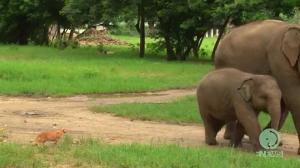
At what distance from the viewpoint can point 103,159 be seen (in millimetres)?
8328

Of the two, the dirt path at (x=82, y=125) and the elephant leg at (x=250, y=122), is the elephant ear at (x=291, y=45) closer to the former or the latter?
the elephant leg at (x=250, y=122)

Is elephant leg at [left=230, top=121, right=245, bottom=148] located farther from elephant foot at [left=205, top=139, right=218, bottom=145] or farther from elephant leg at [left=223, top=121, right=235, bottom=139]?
elephant foot at [left=205, top=139, right=218, bottom=145]

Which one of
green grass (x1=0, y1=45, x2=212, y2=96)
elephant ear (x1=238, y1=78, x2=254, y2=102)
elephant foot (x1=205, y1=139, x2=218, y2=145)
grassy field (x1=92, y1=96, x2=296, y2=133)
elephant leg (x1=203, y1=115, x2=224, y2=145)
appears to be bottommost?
green grass (x1=0, y1=45, x2=212, y2=96)

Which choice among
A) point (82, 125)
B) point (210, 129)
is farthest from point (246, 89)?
point (82, 125)

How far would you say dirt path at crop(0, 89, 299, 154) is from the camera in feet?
38.5

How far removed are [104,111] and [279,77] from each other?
6.08 meters

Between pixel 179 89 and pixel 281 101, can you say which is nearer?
pixel 281 101

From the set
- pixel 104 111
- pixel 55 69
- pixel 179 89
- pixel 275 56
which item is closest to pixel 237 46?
pixel 275 56

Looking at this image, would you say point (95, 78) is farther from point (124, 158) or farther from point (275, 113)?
point (124, 158)

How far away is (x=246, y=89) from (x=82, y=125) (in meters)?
4.22

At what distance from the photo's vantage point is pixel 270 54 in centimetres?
1100

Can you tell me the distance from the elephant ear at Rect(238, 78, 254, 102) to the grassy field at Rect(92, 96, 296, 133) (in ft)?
11.7

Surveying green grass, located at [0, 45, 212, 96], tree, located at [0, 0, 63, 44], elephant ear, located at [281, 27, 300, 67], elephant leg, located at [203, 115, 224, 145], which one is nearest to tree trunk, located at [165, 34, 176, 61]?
green grass, located at [0, 45, 212, 96]

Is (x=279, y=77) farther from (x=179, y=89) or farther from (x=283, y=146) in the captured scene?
(x=179, y=89)
